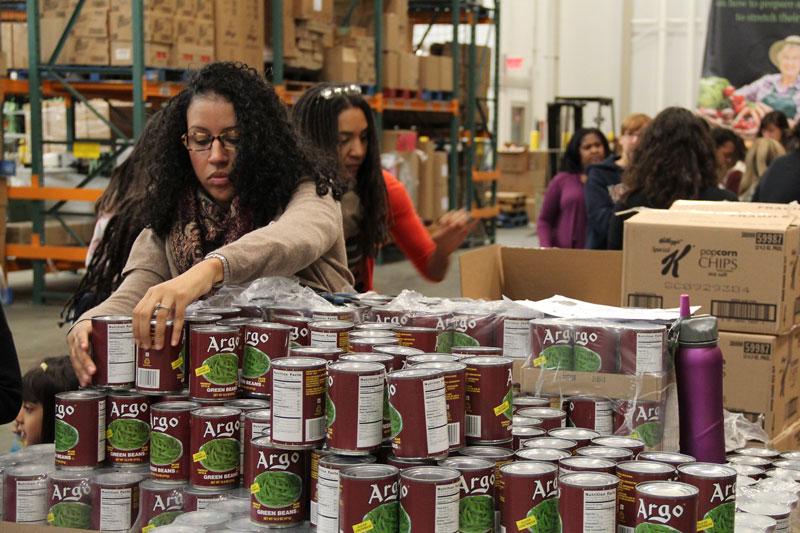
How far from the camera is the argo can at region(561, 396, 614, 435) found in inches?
84.3

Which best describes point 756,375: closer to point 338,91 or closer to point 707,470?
point 707,470

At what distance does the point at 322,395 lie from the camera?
184 cm

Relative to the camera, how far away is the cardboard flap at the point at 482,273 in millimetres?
3898

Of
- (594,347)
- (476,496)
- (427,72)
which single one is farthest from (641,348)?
(427,72)

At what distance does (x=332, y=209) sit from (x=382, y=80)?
26.8ft

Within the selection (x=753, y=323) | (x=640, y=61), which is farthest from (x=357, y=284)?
(x=640, y=61)

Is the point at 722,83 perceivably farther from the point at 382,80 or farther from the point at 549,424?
the point at 549,424

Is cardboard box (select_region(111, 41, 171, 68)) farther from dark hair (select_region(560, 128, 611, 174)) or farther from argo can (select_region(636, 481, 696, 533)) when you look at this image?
argo can (select_region(636, 481, 696, 533))

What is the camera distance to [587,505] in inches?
62.9

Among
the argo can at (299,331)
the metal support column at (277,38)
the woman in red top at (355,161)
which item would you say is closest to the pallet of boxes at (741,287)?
the woman in red top at (355,161)

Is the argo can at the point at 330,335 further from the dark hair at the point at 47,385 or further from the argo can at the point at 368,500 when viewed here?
the dark hair at the point at 47,385

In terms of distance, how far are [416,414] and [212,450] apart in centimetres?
47

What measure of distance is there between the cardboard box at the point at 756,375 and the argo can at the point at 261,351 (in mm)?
1506

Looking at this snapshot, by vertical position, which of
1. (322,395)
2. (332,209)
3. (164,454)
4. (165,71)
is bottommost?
(164,454)
